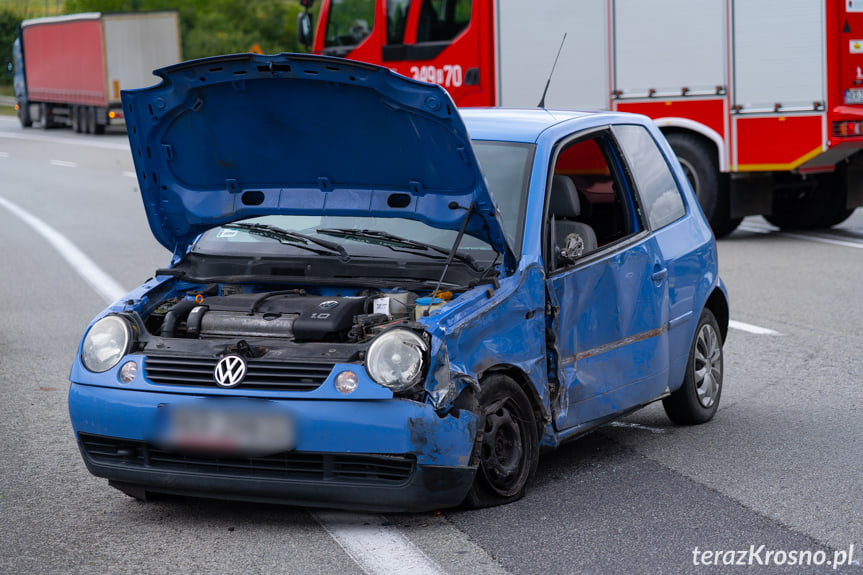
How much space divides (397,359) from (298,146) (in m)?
1.23

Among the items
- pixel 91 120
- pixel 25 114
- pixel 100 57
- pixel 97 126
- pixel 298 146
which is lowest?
pixel 298 146

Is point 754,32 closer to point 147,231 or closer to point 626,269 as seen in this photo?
point 147,231

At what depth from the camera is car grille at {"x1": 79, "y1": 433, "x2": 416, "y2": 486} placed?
181 inches

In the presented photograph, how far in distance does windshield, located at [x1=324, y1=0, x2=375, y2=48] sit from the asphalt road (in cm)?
846

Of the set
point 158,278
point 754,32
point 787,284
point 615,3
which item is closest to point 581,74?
point 615,3

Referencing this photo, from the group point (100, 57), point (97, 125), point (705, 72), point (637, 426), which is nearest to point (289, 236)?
point (637, 426)

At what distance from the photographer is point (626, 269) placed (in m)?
5.74

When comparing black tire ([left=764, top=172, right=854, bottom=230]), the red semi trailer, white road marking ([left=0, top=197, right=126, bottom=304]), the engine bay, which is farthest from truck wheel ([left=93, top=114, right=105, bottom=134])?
the engine bay

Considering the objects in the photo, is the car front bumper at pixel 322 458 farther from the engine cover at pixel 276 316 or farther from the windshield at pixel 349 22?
the windshield at pixel 349 22

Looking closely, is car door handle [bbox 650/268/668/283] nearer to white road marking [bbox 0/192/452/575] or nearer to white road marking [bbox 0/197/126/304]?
white road marking [bbox 0/192/452/575]

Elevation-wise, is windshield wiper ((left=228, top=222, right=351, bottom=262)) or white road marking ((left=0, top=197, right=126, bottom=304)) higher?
windshield wiper ((left=228, top=222, right=351, bottom=262))

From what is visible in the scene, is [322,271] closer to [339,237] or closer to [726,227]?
[339,237]

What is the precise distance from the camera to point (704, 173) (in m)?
14.8

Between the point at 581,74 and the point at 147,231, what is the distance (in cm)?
580
